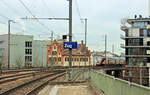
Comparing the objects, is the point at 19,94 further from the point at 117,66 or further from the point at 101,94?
the point at 117,66

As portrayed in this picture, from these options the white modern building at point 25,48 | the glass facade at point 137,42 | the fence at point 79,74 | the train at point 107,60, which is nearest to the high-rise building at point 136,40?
the glass facade at point 137,42

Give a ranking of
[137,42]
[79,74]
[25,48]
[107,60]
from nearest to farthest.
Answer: [79,74]
[137,42]
[107,60]
[25,48]

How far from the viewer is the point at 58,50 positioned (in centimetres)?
9881

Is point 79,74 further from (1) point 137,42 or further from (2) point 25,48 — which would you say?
(2) point 25,48

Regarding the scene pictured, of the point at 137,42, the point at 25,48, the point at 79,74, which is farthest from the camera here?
the point at 25,48

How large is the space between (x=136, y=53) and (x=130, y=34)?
589 cm

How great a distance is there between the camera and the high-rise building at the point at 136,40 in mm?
73125

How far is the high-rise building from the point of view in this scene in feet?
240

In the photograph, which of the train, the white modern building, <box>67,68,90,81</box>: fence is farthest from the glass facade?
<box>67,68,90,81</box>: fence

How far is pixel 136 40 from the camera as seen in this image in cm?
7469

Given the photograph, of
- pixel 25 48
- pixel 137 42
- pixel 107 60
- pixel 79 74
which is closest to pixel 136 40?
pixel 137 42

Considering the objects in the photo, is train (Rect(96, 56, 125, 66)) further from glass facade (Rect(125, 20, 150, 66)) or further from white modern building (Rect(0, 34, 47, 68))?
white modern building (Rect(0, 34, 47, 68))

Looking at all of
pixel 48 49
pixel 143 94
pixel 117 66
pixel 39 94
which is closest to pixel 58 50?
pixel 48 49

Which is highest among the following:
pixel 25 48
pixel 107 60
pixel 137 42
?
pixel 137 42
